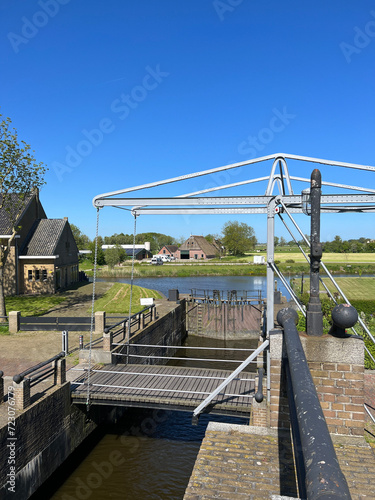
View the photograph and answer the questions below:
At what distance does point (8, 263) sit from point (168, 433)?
2175 cm

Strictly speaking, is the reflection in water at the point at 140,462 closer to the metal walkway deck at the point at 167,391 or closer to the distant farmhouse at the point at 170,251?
the metal walkway deck at the point at 167,391

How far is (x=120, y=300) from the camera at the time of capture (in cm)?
2547

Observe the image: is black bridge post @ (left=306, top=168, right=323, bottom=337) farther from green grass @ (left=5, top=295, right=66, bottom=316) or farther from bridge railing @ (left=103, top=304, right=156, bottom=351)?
green grass @ (left=5, top=295, right=66, bottom=316)

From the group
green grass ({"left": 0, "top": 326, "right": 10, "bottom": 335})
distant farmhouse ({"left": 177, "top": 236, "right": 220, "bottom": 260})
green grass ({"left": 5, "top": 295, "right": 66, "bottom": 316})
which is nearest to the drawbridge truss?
green grass ({"left": 0, "top": 326, "right": 10, "bottom": 335})

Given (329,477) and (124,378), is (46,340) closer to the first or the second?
(124,378)

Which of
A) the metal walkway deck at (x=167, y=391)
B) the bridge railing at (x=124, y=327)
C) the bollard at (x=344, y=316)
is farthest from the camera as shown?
the bridge railing at (x=124, y=327)

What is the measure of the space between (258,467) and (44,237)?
99.5 feet

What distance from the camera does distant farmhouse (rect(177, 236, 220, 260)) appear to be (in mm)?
99312

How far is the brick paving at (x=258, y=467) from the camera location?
329 cm

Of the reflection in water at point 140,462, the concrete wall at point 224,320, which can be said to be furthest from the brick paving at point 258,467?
the concrete wall at point 224,320

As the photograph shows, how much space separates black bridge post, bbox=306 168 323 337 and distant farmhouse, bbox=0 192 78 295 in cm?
2723

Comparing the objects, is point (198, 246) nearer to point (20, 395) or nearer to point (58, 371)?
point (58, 371)

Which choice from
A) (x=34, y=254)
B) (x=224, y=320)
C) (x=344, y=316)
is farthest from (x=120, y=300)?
(x=344, y=316)

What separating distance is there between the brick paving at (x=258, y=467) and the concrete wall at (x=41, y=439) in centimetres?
547
